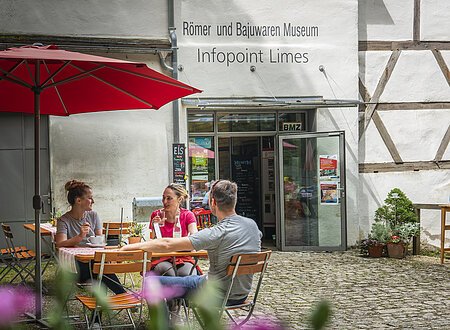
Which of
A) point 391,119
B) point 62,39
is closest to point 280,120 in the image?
point 391,119

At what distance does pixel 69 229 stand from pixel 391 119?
23.8 ft

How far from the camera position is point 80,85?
272 inches

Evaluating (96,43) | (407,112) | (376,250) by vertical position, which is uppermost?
(96,43)

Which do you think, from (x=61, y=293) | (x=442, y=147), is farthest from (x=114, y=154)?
(x=61, y=293)

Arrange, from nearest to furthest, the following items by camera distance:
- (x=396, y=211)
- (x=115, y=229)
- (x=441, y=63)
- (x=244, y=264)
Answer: (x=244, y=264) → (x=115, y=229) → (x=396, y=211) → (x=441, y=63)

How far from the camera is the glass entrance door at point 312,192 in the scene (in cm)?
1180

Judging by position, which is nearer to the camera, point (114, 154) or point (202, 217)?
point (114, 154)

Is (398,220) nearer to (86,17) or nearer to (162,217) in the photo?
(86,17)

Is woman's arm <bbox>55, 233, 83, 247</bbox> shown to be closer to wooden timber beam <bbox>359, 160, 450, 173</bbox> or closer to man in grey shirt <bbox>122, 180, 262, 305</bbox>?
man in grey shirt <bbox>122, 180, 262, 305</bbox>

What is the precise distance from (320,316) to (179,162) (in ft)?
34.7

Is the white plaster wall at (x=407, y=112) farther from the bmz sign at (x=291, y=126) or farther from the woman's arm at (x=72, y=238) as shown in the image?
the woman's arm at (x=72, y=238)

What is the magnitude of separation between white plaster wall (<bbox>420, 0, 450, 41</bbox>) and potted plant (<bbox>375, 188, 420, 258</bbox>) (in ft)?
8.46

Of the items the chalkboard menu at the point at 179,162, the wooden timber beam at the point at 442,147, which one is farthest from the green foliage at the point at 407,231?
the chalkboard menu at the point at 179,162

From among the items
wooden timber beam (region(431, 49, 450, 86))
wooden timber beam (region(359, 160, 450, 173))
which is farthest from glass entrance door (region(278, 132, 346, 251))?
wooden timber beam (region(431, 49, 450, 86))
